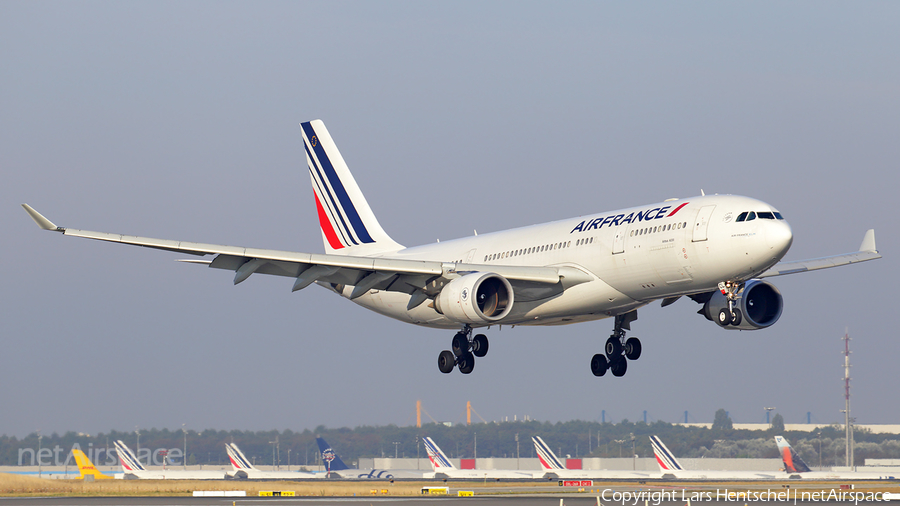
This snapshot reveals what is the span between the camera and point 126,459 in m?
82.1

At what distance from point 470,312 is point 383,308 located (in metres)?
9.94

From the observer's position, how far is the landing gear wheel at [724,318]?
34.0 metres

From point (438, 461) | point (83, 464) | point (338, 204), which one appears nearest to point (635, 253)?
point (338, 204)

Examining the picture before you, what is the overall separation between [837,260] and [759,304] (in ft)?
20.9

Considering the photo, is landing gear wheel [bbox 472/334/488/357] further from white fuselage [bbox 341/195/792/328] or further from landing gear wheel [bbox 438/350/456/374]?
white fuselage [bbox 341/195/792/328]

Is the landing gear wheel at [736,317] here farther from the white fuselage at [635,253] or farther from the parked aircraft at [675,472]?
the parked aircraft at [675,472]

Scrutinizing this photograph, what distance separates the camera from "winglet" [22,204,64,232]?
2975 cm

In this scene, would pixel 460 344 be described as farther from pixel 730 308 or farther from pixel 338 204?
pixel 338 204

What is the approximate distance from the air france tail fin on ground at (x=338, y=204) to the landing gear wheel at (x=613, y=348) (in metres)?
12.7

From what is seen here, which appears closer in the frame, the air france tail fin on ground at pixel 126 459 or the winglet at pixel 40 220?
the winglet at pixel 40 220

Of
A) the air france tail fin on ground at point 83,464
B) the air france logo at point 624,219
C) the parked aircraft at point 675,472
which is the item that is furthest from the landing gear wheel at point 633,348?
the air france tail fin on ground at point 83,464

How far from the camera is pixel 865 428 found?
355ft

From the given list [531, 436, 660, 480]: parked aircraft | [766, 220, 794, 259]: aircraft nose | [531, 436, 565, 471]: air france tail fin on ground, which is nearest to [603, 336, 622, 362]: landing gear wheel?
[766, 220, 794, 259]: aircraft nose

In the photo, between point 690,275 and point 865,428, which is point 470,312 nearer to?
point 690,275
